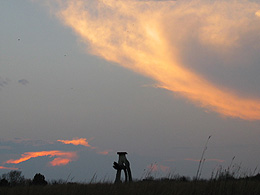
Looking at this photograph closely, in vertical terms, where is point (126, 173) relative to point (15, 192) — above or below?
above

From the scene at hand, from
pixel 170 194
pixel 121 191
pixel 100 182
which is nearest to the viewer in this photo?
pixel 170 194

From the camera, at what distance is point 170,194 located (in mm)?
8703

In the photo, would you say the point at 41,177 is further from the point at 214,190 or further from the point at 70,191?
the point at 214,190

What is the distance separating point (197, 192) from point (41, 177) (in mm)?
17548

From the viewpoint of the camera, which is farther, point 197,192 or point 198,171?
point 198,171

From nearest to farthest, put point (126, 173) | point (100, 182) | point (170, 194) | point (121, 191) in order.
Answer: point (170, 194), point (121, 191), point (100, 182), point (126, 173)

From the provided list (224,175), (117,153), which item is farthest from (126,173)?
(224,175)

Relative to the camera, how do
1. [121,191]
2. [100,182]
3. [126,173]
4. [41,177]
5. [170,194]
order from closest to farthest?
1. [170,194]
2. [121,191]
3. [100,182]
4. [126,173]
5. [41,177]

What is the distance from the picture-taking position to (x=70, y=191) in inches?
358

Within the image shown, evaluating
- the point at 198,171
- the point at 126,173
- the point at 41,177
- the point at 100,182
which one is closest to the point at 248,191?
the point at 198,171

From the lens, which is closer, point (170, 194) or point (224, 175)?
point (170, 194)

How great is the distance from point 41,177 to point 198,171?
17.1 metres

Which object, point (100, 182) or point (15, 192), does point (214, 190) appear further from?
point (15, 192)

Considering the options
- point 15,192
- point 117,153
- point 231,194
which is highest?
point 117,153
